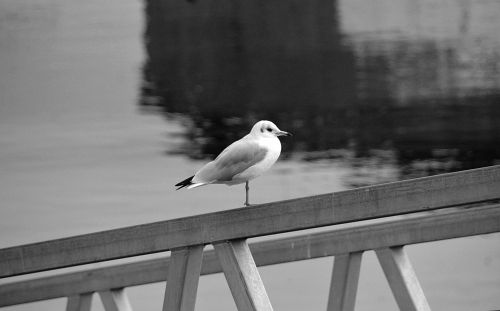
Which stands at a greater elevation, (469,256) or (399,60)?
(469,256)

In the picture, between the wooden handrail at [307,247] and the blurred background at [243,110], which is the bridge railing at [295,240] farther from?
the blurred background at [243,110]

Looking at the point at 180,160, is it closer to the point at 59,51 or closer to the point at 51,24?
the point at 59,51

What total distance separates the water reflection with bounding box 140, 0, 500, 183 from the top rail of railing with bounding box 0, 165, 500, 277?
1518 cm

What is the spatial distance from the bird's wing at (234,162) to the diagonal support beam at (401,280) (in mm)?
1181

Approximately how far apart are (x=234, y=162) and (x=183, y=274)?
1490 mm

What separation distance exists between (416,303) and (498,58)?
29.0m

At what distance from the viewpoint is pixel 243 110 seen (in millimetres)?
29906

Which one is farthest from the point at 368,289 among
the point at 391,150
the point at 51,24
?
the point at 51,24

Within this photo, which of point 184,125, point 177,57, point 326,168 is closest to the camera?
point 326,168

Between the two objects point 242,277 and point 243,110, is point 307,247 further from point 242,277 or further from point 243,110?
point 243,110

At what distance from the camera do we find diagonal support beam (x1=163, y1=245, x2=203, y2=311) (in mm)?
6348

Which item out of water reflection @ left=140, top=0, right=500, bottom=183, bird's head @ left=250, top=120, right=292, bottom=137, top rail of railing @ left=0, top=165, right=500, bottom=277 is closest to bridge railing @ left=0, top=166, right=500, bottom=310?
top rail of railing @ left=0, top=165, right=500, bottom=277

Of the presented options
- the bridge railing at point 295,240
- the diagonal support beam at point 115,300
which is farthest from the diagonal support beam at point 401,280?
the diagonal support beam at point 115,300

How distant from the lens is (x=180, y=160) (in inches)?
972
